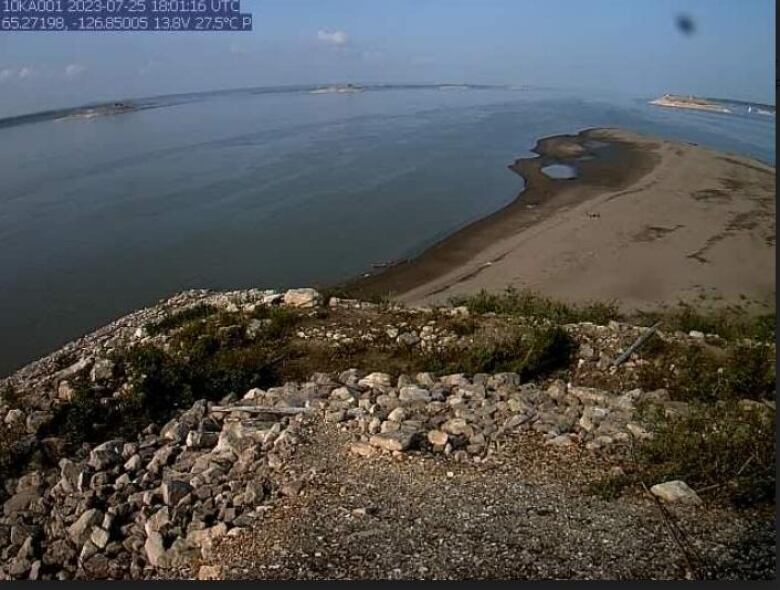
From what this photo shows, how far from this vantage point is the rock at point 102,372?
8.50 meters

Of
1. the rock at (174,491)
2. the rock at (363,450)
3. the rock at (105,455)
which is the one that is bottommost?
the rock at (105,455)

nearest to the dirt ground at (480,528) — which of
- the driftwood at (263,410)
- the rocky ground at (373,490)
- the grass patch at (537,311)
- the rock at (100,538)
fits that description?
Result: the rocky ground at (373,490)

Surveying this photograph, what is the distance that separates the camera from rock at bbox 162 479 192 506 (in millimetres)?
6004

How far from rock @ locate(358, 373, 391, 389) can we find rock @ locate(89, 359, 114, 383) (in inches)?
128

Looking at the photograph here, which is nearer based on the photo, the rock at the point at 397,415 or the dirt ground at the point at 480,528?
the dirt ground at the point at 480,528

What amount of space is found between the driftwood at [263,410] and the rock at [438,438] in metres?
1.46

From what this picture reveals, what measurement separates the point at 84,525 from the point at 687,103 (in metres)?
84.4

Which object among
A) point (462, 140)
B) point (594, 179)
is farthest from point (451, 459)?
point (462, 140)

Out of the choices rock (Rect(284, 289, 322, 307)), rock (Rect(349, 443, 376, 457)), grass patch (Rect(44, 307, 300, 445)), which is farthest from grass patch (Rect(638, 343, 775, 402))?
rock (Rect(284, 289, 322, 307))

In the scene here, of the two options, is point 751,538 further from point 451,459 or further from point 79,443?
point 79,443

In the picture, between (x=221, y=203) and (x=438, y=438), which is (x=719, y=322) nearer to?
(x=438, y=438)

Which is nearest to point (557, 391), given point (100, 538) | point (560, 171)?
point (100, 538)

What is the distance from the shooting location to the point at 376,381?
7801 mm

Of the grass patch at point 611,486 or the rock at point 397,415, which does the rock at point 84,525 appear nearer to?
the rock at point 397,415
